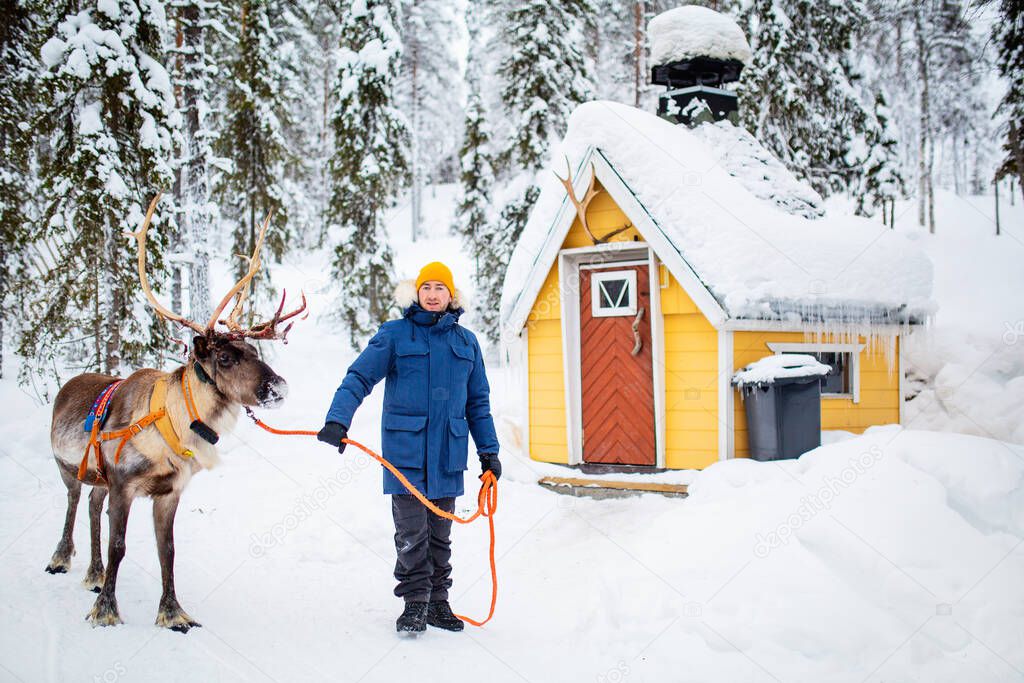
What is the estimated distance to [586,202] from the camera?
299 inches

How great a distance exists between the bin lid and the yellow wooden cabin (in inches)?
12.8

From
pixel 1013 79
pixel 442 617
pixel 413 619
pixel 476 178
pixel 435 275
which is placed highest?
pixel 476 178

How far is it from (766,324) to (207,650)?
5.96 meters

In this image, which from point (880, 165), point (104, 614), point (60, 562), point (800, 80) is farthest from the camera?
point (880, 165)

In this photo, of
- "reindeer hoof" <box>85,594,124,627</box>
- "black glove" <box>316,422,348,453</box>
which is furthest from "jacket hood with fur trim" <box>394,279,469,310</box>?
"reindeer hoof" <box>85,594,124,627</box>

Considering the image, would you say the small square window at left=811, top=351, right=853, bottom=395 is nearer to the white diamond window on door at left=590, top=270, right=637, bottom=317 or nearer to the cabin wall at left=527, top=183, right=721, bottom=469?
the cabin wall at left=527, top=183, right=721, bottom=469

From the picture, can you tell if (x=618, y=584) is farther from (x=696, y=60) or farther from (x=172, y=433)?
(x=696, y=60)

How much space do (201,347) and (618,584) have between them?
3168 millimetres

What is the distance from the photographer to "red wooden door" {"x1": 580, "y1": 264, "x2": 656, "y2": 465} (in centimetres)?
736

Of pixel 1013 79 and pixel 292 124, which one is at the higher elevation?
pixel 292 124

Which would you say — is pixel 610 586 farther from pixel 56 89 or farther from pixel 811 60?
pixel 811 60

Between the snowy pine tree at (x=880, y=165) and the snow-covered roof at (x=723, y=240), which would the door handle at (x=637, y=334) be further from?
the snowy pine tree at (x=880, y=165)

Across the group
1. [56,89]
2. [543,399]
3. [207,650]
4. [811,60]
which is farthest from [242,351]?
[811,60]

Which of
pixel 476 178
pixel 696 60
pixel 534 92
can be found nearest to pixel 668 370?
pixel 696 60
